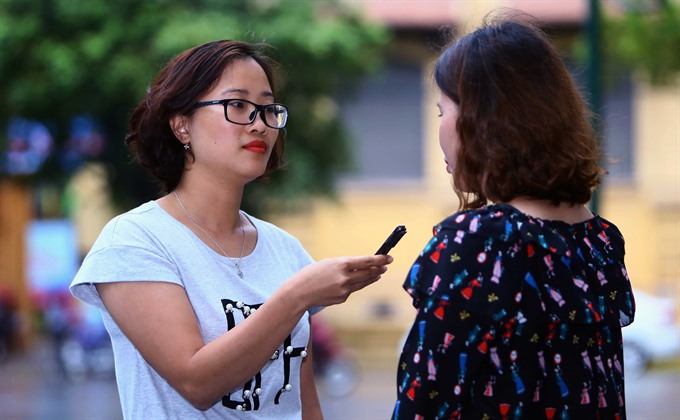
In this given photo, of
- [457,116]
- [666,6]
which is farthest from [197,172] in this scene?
[666,6]

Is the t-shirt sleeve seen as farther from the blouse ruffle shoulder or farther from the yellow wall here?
the yellow wall

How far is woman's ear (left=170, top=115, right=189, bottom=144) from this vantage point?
2803 mm

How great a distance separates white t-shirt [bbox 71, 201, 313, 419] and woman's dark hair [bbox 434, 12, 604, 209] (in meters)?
0.69

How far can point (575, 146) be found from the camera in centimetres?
219

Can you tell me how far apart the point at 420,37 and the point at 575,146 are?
19.8 metres

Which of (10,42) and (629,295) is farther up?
(10,42)

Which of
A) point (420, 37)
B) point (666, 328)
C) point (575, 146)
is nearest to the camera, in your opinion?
point (575, 146)

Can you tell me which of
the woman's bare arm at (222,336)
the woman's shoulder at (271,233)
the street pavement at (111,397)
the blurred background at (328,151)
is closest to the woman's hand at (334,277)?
the woman's bare arm at (222,336)

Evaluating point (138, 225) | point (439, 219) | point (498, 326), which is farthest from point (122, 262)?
point (439, 219)

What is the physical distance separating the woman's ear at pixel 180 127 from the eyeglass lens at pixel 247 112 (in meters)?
0.14

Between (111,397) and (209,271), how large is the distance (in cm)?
1331

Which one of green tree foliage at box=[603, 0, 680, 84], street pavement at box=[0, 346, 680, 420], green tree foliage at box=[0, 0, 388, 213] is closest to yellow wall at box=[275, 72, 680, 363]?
street pavement at box=[0, 346, 680, 420]

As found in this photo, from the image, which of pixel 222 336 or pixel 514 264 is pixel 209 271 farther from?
pixel 514 264

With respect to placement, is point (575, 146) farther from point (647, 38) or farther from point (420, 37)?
point (420, 37)
